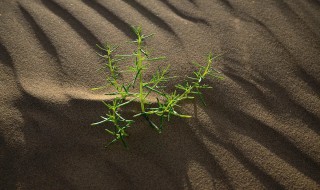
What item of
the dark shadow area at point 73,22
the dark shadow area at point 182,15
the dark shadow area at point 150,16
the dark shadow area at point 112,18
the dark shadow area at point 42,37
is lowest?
the dark shadow area at point 42,37

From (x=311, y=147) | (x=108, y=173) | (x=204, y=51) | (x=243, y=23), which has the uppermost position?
(x=243, y=23)

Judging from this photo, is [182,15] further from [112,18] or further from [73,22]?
[73,22]

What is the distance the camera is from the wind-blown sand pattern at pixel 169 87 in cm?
114

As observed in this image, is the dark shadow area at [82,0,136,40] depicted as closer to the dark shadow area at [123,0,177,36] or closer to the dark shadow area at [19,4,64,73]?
the dark shadow area at [123,0,177,36]

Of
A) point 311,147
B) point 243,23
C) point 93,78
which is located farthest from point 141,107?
point 243,23

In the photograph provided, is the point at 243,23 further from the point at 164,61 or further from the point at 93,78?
the point at 93,78

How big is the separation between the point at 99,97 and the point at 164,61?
16.4 inches

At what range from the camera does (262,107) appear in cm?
138

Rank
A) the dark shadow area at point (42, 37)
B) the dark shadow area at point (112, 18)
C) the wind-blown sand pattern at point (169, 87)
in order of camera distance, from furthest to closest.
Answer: the dark shadow area at point (112, 18) → the dark shadow area at point (42, 37) → the wind-blown sand pattern at point (169, 87)

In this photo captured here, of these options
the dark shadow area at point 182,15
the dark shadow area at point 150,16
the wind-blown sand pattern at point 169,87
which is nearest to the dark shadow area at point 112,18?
the wind-blown sand pattern at point 169,87

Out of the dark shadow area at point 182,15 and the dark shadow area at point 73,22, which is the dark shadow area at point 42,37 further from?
the dark shadow area at point 182,15

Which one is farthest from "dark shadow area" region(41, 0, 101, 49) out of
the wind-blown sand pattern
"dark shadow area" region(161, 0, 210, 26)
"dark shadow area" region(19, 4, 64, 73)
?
"dark shadow area" region(161, 0, 210, 26)

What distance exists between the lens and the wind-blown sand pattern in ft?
3.74

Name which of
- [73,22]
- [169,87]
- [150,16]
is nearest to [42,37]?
[73,22]
